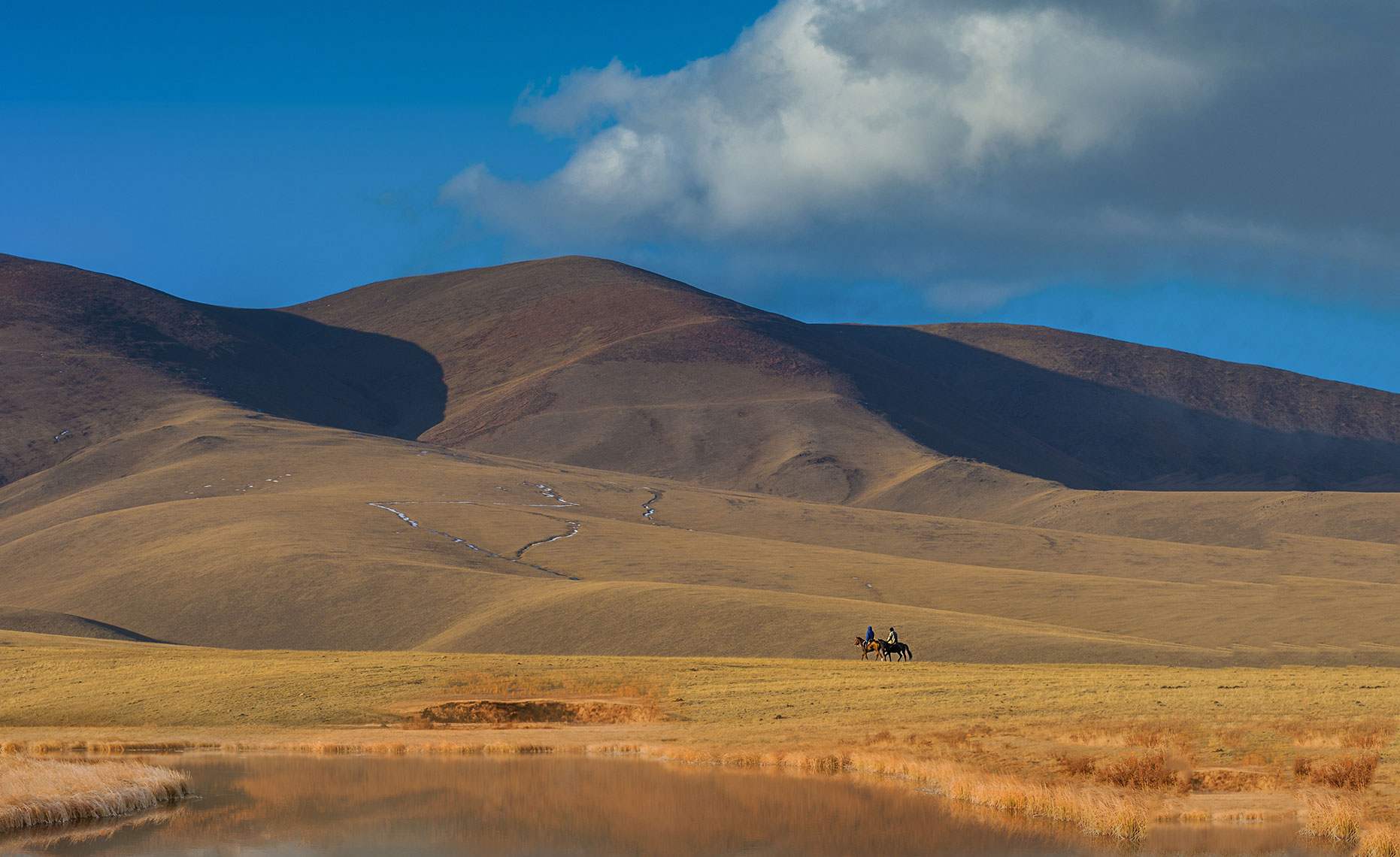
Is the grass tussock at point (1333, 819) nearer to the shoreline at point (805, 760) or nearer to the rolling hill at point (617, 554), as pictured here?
the shoreline at point (805, 760)

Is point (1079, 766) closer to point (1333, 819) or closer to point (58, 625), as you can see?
point (1333, 819)

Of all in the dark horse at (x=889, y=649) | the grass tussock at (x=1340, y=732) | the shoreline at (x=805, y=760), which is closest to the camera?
the shoreline at (x=805, y=760)

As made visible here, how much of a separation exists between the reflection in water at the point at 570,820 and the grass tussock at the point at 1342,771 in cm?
293

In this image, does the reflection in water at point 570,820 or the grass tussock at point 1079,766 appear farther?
the grass tussock at point 1079,766

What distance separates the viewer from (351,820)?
853 inches

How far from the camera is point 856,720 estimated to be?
31.5 m

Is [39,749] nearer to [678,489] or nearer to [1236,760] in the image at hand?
[1236,760]

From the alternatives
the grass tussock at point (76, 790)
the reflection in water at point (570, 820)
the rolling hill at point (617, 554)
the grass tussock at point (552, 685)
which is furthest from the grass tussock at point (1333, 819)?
the rolling hill at point (617, 554)

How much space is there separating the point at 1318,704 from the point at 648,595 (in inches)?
1569

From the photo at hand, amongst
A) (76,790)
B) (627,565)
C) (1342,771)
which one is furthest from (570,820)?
(627,565)

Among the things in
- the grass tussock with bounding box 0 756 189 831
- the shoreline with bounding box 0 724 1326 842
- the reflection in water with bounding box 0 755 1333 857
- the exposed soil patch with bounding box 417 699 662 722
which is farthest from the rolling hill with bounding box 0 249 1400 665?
the grass tussock with bounding box 0 756 189 831

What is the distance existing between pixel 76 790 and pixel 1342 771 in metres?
21.6

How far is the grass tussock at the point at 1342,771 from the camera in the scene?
21703 millimetres

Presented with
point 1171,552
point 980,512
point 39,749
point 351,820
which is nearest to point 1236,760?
point 351,820
